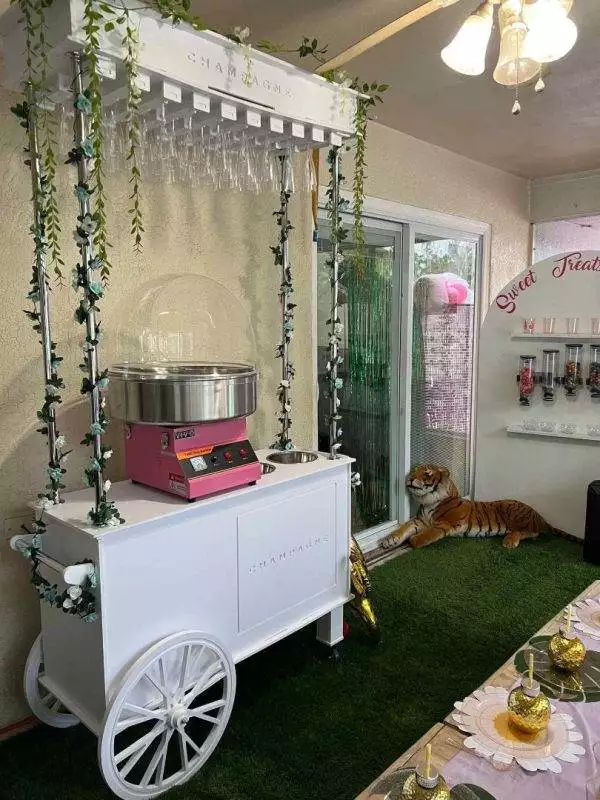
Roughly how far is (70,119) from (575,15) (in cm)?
183

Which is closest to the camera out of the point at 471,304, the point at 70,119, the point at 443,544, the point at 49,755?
the point at 70,119

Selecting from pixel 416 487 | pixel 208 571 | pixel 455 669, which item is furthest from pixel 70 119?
pixel 416 487

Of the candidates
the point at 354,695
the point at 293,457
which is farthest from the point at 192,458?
the point at 354,695

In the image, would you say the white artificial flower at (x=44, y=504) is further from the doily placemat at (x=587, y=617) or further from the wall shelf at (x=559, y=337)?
the wall shelf at (x=559, y=337)

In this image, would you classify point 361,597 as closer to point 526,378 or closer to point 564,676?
point 564,676

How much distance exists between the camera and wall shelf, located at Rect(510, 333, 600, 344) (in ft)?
12.6

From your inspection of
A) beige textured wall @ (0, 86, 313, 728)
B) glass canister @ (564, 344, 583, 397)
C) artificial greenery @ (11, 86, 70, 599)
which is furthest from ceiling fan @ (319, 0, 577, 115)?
glass canister @ (564, 344, 583, 397)

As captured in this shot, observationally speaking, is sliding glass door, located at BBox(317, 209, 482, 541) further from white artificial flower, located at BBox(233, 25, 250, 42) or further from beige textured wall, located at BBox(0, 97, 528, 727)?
white artificial flower, located at BBox(233, 25, 250, 42)

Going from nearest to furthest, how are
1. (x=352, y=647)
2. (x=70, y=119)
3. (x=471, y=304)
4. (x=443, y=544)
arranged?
1. (x=70, y=119)
2. (x=352, y=647)
3. (x=443, y=544)
4. (x=471, y=304)

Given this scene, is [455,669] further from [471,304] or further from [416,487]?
[471,304]

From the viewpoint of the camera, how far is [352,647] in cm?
266

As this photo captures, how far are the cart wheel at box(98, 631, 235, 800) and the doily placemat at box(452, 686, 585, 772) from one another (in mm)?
808

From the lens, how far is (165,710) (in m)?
1.80

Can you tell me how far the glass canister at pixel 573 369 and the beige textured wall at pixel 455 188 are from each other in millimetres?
951
